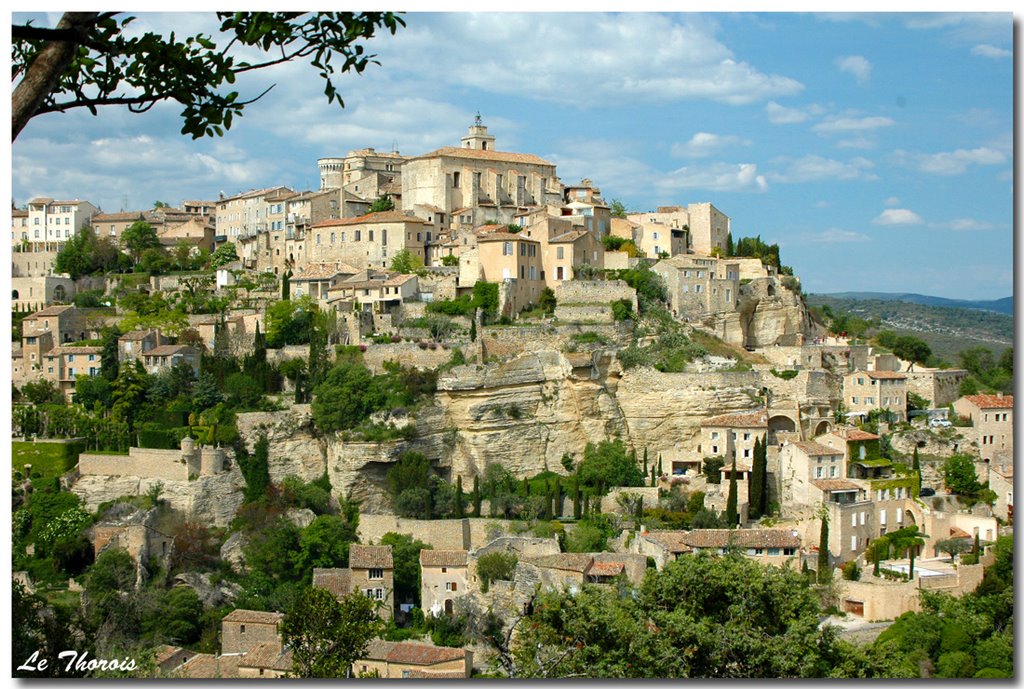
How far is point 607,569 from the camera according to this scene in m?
27.2

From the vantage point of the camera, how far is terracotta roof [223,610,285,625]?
83.3ft

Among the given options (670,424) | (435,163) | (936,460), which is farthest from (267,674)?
(435,163)

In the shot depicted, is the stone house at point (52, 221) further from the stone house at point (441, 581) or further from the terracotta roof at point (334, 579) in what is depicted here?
the stone house at point (441, 581)

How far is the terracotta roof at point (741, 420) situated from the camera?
33.5 meters

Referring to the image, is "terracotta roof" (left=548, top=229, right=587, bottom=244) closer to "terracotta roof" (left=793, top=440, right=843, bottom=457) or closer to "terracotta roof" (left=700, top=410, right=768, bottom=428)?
"terracotta roof" (left=700, top=410, right=768, bottom=428)

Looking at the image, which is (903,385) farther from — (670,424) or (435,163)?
(435,163)

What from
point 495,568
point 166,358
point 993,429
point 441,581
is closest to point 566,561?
point 495,568

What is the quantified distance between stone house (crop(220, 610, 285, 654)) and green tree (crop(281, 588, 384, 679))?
200 inches

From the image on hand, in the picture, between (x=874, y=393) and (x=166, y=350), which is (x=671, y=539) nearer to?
(x=874, y=393)

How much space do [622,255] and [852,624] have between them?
17795 mm

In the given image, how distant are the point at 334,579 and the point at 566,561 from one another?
531 cm

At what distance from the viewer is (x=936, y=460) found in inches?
1336

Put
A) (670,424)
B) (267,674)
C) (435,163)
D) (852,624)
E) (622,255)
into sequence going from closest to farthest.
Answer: (267,674) → (852,624) → (670,424) → (622,255) → (435,163)

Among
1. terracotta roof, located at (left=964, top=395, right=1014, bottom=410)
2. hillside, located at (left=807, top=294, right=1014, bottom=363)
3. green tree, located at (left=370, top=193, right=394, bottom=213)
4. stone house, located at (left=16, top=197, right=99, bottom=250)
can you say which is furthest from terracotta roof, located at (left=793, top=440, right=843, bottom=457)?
hillside, located at (left=807, top=294, right=1014, bottom=363)
